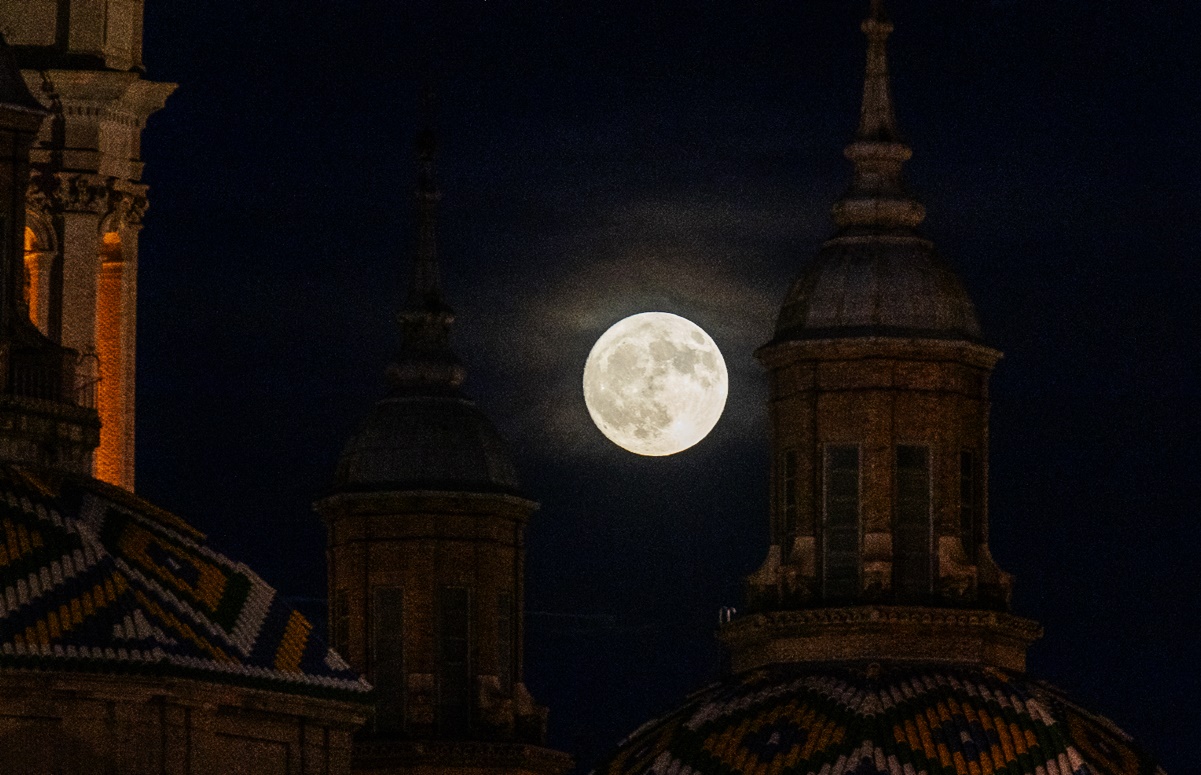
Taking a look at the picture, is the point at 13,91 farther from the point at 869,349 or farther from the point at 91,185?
the point at 869,349

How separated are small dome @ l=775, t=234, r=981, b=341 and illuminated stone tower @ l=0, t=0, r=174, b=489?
759 inches

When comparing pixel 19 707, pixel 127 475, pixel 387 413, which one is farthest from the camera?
pixel 387 413

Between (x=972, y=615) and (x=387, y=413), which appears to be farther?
(x=387, y=413)

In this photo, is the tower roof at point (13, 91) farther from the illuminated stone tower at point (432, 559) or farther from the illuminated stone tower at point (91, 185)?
the illuminated stone tower at point (432, 559)

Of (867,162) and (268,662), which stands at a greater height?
(867,162)

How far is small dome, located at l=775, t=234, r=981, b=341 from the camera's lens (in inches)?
4505

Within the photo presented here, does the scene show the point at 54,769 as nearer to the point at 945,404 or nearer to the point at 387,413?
the point at 945,404

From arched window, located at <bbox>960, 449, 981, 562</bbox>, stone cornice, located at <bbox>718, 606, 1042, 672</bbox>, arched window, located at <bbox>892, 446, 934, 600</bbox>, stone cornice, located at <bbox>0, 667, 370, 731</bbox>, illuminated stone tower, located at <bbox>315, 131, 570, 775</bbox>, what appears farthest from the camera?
illuminated stone tower, located at <bbox>315, 131, 570, 775</bbox>

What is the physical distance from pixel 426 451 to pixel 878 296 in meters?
19.8

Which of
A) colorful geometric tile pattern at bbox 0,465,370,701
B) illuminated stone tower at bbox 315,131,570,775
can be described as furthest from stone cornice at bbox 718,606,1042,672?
colorful geometric tile pattern at bbox 0,465,370,701

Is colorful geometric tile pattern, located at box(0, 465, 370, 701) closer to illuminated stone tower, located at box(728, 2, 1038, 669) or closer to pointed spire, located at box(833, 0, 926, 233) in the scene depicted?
illuminated stone tower, located at box(728, 2, 1038, 669)

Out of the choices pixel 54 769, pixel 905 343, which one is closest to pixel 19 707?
pixel 54 769

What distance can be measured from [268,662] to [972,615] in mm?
28226

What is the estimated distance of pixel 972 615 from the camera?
111500 mm
